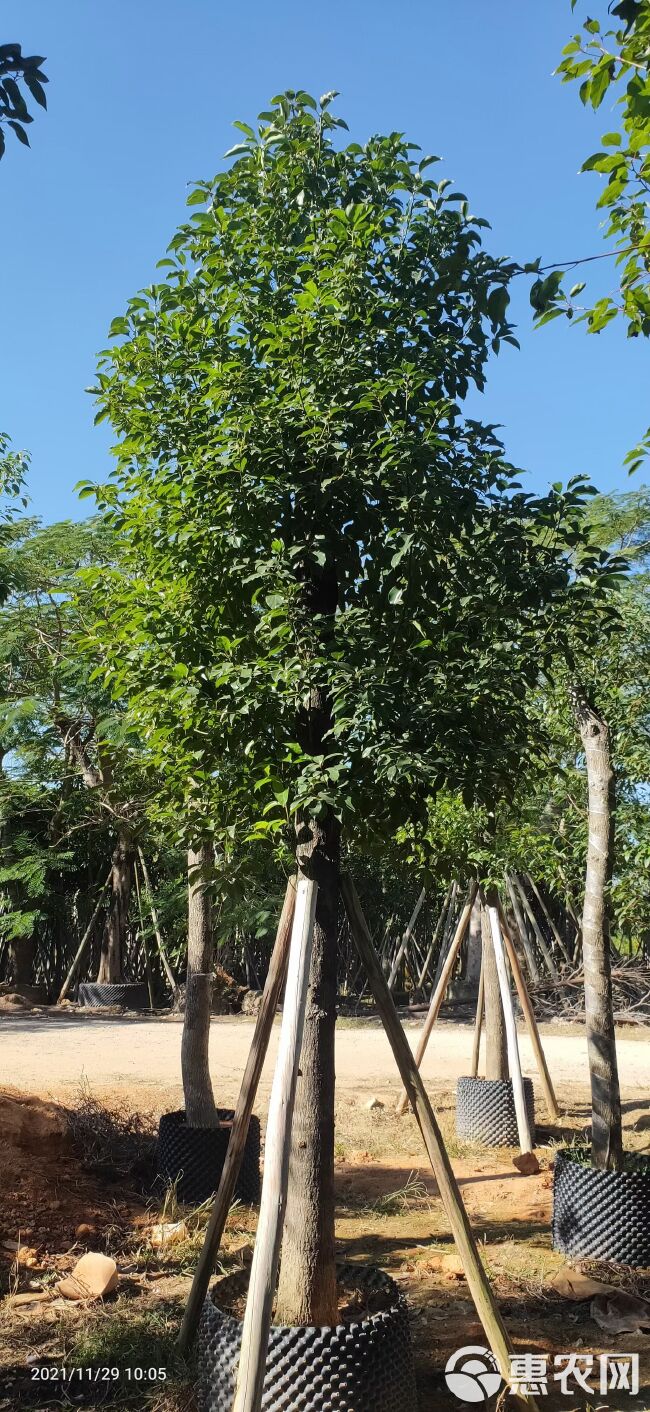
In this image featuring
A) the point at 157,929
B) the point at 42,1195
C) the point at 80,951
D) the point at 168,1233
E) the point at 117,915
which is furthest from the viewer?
the point at 80,951

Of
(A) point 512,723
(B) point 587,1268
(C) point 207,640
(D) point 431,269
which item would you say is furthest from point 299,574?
(B) point 587,1268

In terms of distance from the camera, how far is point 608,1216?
196 inches

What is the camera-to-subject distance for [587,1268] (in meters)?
4.93

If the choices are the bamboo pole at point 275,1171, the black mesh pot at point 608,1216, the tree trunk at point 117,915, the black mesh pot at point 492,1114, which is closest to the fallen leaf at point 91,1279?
the bamboo pole at point 275,1171

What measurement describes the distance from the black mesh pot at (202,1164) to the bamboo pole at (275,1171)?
8.71 ft

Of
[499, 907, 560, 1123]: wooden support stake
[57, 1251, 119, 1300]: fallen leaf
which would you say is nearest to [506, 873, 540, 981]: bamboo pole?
[499, 907, 560, 1123]: wooden support stake

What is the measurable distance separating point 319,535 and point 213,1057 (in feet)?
30.3

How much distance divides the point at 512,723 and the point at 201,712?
116 cm

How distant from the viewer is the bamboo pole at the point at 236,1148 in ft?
12.3

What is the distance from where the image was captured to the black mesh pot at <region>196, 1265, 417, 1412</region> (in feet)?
9.89

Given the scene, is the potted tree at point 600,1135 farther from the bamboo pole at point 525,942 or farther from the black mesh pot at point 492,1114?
the bamboo pole at point 525,942

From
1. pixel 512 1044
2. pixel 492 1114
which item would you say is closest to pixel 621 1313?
pixel 512 1044

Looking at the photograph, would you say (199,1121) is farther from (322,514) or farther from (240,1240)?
(322,514)

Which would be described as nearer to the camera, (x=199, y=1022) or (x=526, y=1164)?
(x=199, y=1022)
